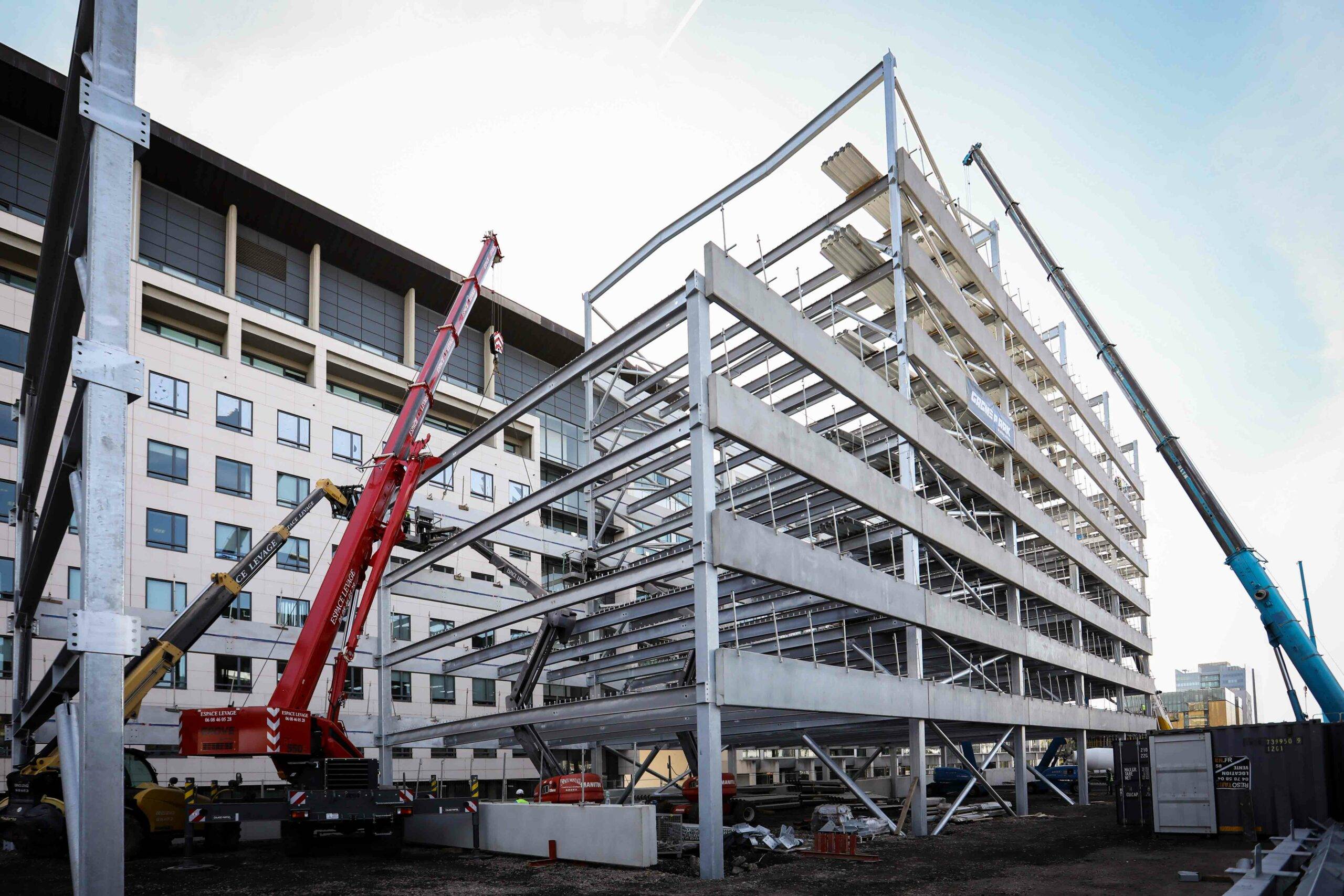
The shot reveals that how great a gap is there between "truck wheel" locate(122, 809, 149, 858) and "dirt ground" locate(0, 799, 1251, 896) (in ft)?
1.00

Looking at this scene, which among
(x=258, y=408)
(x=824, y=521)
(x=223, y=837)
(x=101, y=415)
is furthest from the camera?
(x=258, y=408)

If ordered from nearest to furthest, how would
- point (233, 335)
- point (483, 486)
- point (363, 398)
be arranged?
point (233, 335) → point (363, 398) → point (483, 486)

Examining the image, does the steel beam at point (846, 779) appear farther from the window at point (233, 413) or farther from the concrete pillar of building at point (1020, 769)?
the window at point (233, 413)

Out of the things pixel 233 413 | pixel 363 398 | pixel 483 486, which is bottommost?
pixel 483 486

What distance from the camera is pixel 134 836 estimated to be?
19125 mm

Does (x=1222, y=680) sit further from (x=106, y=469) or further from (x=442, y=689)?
(x=106, y=469)

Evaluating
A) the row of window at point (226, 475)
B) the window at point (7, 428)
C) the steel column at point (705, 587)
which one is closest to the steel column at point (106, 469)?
the steel column at point (705, 587)

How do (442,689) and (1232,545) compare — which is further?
(442,689)

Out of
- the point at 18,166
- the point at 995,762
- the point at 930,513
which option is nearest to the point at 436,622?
the point at 18,166

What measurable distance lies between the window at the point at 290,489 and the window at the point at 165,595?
16.1 ft

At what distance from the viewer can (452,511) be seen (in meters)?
26.9

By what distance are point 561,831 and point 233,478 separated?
77.5 ft

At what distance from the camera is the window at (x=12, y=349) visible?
102ft

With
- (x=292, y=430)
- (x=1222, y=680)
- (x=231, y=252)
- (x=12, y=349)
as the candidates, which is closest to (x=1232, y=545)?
(x=292, y=430)
